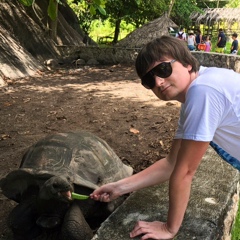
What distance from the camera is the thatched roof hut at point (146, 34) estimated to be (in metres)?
14.0

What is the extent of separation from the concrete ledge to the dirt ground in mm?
1244

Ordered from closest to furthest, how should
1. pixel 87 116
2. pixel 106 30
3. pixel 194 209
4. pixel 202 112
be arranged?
1. pixel 202 112
2. pixel 194 209
3. pixel 87 116
4. pixel 106 30

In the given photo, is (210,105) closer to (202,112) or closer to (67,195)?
(202,112)

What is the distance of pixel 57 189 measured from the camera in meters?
1.98

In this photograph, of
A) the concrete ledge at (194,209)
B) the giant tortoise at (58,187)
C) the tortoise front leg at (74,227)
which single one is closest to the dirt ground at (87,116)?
the giant tortoise at (58,187)

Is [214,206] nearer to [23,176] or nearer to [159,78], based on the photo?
[159,78]

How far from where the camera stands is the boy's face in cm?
149

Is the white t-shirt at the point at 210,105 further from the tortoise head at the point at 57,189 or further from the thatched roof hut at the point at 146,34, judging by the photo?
the thatched roof hut at the point at 146,34

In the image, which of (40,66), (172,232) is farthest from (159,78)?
(40,66)

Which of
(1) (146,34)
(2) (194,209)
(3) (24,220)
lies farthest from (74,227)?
(1) (146,34)

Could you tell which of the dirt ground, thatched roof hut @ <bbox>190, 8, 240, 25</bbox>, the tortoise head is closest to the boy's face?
the tortoise head

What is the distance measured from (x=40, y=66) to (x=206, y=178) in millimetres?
9312

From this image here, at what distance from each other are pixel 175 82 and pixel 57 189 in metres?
0.94

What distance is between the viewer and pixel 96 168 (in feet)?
8.14
